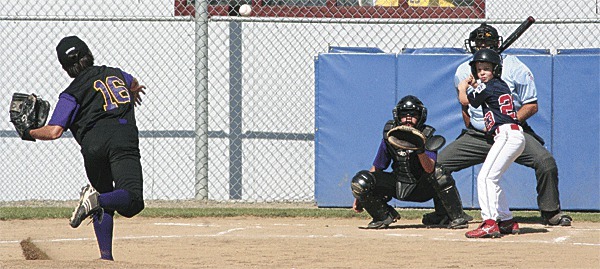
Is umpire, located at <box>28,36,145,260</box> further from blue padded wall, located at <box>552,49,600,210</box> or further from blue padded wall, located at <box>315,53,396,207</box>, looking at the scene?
blue padded wall, located at <box>552,49,600,210</box>

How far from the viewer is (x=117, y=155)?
660cm

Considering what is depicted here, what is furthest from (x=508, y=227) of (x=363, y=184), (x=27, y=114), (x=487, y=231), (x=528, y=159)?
(x=27, y=114)

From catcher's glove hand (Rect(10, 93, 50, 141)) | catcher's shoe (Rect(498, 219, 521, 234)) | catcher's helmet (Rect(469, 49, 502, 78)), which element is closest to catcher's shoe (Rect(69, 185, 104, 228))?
catcher's glove hand (Rect(10, 93, 50, 141))

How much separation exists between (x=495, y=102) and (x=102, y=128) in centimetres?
339

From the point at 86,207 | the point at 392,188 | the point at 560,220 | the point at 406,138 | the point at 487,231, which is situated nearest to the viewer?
the point at 86,207

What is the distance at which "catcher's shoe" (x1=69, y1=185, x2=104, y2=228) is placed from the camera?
6117 millimetres

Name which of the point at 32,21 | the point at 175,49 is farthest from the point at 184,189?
the point at 32,21

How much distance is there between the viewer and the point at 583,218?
1022 cm

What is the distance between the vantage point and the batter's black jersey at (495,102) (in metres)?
8.38

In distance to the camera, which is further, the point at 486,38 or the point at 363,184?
the point at 486,38

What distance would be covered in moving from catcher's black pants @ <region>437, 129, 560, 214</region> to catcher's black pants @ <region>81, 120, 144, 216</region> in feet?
11.7

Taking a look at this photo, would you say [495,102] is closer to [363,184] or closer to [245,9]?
[363,184]

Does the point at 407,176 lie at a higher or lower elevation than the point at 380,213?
higher

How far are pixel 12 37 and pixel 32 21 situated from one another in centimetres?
31
